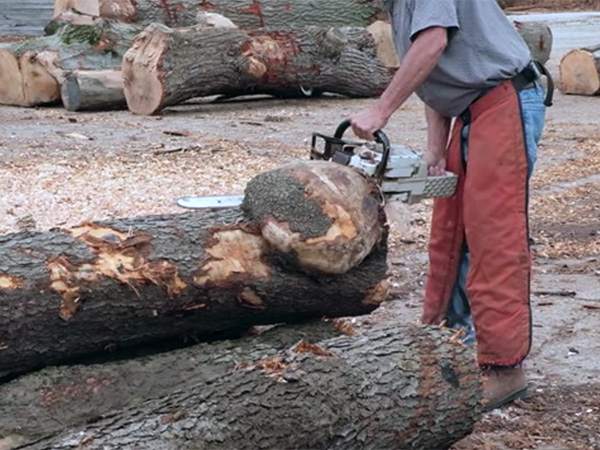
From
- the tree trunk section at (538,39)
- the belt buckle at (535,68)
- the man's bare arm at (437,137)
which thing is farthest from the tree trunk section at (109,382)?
the tree trunk section at (538,39)

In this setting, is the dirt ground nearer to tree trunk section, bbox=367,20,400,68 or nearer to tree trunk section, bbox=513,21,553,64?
tree trunk section, bbox=513,21,553,64

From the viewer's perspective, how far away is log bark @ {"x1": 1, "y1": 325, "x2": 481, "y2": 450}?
3.21 meters

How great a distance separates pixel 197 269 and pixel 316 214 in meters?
0.44

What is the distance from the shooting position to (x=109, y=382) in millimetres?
3652

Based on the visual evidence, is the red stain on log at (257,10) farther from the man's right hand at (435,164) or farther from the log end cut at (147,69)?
the man's right hand at (435,164)

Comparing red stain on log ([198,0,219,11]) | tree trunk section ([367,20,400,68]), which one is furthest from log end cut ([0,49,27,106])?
tree trunk section ([367,20,400,68])

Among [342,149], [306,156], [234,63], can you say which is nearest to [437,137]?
[342,149]

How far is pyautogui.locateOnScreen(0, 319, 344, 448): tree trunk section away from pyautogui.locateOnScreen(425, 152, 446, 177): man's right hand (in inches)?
35.8

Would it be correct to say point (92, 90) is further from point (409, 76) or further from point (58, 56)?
point (409, 76)

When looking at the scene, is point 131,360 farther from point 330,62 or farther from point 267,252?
point 330,62

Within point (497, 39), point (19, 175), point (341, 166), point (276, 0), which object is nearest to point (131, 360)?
point (341, 166)

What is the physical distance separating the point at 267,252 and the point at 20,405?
980 mm

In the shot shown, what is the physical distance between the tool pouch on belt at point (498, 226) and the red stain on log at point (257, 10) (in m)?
9.32

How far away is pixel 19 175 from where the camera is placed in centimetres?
815
